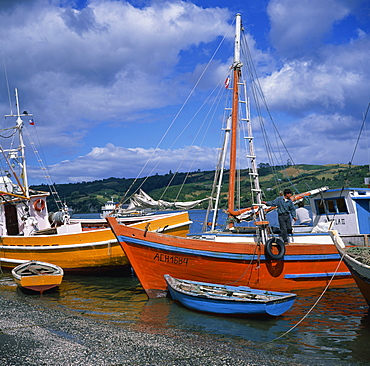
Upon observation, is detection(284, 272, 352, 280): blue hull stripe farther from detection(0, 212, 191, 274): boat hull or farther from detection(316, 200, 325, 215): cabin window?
detection(0, 212, 191, 274): boat hull

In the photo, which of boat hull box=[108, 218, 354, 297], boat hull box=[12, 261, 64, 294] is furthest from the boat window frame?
boat hull box=[12, 261, 64, 294]

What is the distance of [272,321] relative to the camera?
Answer: 11562 mm

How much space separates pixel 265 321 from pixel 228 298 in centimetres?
121

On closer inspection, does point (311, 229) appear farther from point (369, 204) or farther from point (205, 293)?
point (205, 293)

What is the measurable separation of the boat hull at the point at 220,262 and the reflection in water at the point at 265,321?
2.53ft

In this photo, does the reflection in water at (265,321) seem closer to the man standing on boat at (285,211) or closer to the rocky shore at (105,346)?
the rocky shore at (105,346)

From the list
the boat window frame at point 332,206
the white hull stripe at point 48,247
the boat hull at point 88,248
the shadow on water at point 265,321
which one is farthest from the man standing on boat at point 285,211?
the white hull stripe at point 48,247

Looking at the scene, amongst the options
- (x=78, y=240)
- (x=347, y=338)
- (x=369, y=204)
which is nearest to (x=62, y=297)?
(x=78, y=240)

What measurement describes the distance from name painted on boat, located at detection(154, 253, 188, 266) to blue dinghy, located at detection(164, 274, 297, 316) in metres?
0.70

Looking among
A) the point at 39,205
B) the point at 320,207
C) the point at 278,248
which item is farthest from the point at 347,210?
the point at 39,205

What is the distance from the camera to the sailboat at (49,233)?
1880 centimetres

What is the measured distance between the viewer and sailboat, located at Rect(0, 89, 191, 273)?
1880 centimetres

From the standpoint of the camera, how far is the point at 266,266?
46.4 ft

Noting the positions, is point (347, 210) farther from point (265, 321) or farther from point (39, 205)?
Answer: point (39, 205)
